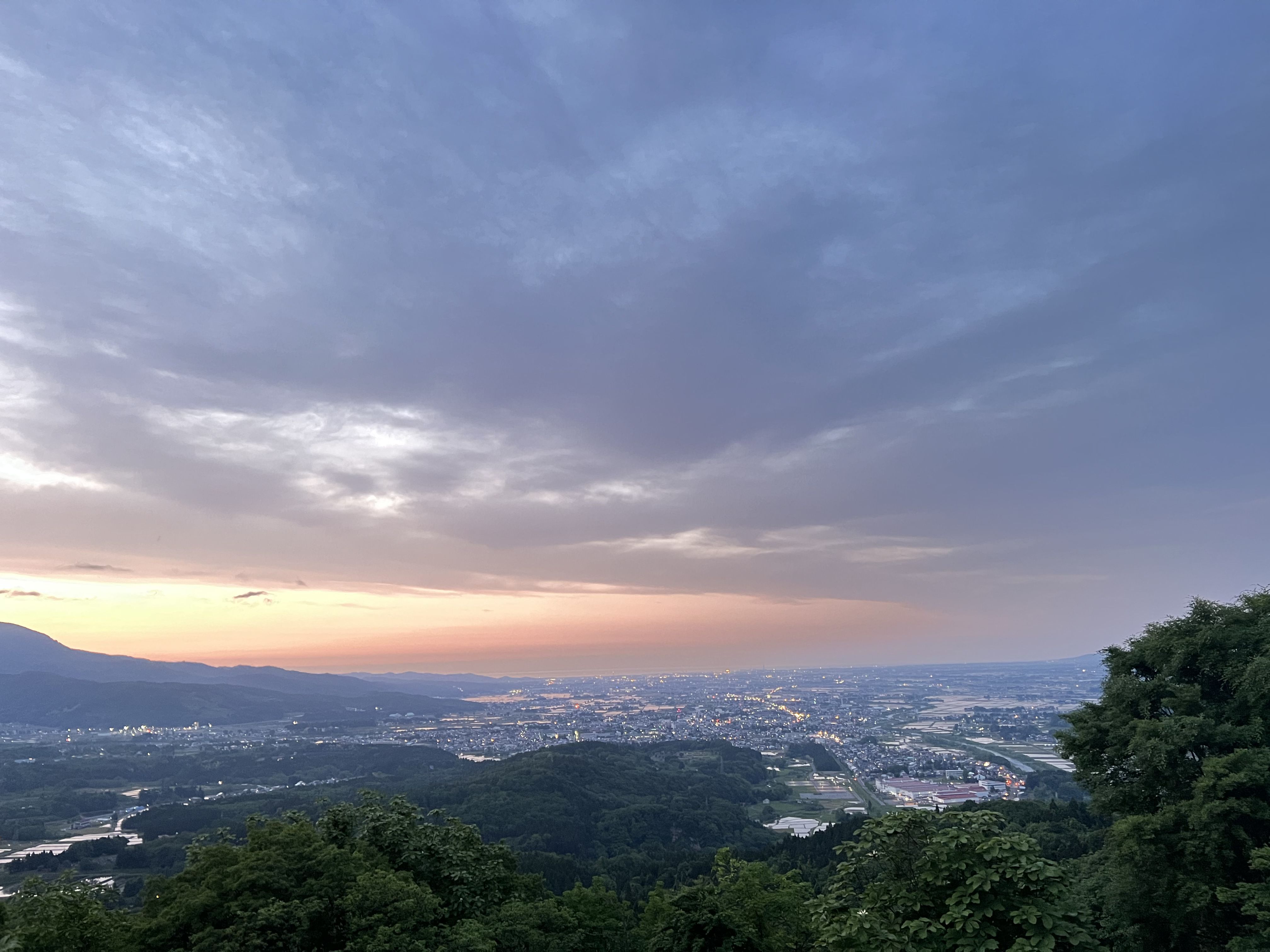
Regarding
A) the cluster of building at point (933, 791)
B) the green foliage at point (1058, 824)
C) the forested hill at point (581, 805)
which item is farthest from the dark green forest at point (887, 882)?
the cluster of building at point (933, 791)

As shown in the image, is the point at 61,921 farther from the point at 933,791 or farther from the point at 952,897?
the point at 933,791

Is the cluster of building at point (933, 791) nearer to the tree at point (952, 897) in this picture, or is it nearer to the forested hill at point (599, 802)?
the forested hill at point (599, 802)

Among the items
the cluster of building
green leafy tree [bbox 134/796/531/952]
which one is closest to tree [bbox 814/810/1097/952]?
green leafy tree [bbox 134/796/531/952]

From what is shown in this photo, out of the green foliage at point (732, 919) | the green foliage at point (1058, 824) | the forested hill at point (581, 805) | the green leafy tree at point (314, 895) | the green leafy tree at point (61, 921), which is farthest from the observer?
the forested hill at point (581, 805)

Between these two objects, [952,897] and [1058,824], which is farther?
[1058,824]

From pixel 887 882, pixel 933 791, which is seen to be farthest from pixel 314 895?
pixel 933 791

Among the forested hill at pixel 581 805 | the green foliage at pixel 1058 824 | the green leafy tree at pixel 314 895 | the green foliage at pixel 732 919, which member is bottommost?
the forested hill at pixel 581 805

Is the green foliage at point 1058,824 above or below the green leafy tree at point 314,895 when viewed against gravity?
below
